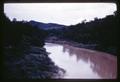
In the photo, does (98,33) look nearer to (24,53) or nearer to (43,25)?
(43,25)

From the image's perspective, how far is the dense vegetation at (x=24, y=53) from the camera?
2447 millimetres

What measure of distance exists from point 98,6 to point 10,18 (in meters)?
1.04

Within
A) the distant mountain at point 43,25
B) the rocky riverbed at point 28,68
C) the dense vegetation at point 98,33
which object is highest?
the distant mountain at point 43,25

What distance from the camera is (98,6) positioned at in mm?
2484

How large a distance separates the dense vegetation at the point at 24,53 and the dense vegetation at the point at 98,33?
0.76ft

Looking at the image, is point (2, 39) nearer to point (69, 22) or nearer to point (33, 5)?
point (33, 5)

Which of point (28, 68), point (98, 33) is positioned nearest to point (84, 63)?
point (98, 33)

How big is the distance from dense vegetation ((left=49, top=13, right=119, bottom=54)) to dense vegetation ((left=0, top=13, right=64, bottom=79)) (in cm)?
23

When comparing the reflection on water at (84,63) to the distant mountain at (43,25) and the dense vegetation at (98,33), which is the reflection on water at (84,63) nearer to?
the dense vegetation at (98,33)

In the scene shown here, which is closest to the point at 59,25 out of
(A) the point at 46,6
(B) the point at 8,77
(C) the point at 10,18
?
(A) the point at 46,6

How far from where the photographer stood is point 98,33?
2.48 m

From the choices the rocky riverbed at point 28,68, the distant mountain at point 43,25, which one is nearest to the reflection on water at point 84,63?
the rocky riverbed at point 28,68

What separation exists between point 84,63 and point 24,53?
709 millimetres

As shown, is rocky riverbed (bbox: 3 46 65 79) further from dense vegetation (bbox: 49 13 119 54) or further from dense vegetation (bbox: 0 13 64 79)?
dense vegetation (bbox: 49 13 119 54)
